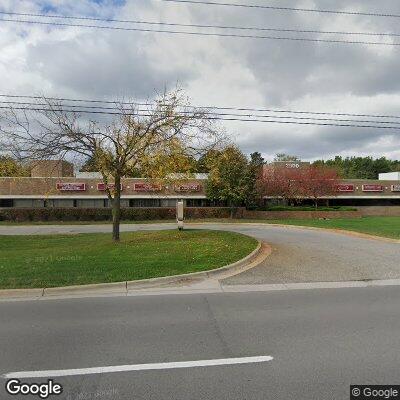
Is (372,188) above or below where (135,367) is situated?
above

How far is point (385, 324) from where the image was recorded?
5766mm

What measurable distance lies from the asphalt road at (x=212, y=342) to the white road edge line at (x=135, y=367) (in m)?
0.09

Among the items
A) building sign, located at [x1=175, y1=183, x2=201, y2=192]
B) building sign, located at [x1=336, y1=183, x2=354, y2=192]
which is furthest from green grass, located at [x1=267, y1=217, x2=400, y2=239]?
building sign, located at [x1=336, y1=183, x2=354, y2=192]

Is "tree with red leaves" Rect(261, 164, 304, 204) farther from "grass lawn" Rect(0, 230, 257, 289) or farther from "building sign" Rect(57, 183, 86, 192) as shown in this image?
"grass lawn" Rect(0, 230, 257, 289)

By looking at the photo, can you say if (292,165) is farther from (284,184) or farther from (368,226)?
(368,226)

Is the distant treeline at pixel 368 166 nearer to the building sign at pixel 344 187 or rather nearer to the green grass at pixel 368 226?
the building sign at pixel 344 187

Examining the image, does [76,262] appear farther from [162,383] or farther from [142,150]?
[162,383]

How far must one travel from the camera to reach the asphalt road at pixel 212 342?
3881 mm

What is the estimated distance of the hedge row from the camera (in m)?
34.7

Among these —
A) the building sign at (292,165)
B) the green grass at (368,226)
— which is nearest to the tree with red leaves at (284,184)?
the building sign at (292,165)

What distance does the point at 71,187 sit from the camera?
38.9m

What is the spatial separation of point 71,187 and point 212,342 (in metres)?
36.5

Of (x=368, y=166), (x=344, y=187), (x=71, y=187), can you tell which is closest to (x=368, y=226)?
(x=344, y=187)

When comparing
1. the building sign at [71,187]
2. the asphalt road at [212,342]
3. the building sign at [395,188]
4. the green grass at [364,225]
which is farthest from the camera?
the building sign at [395,188]
